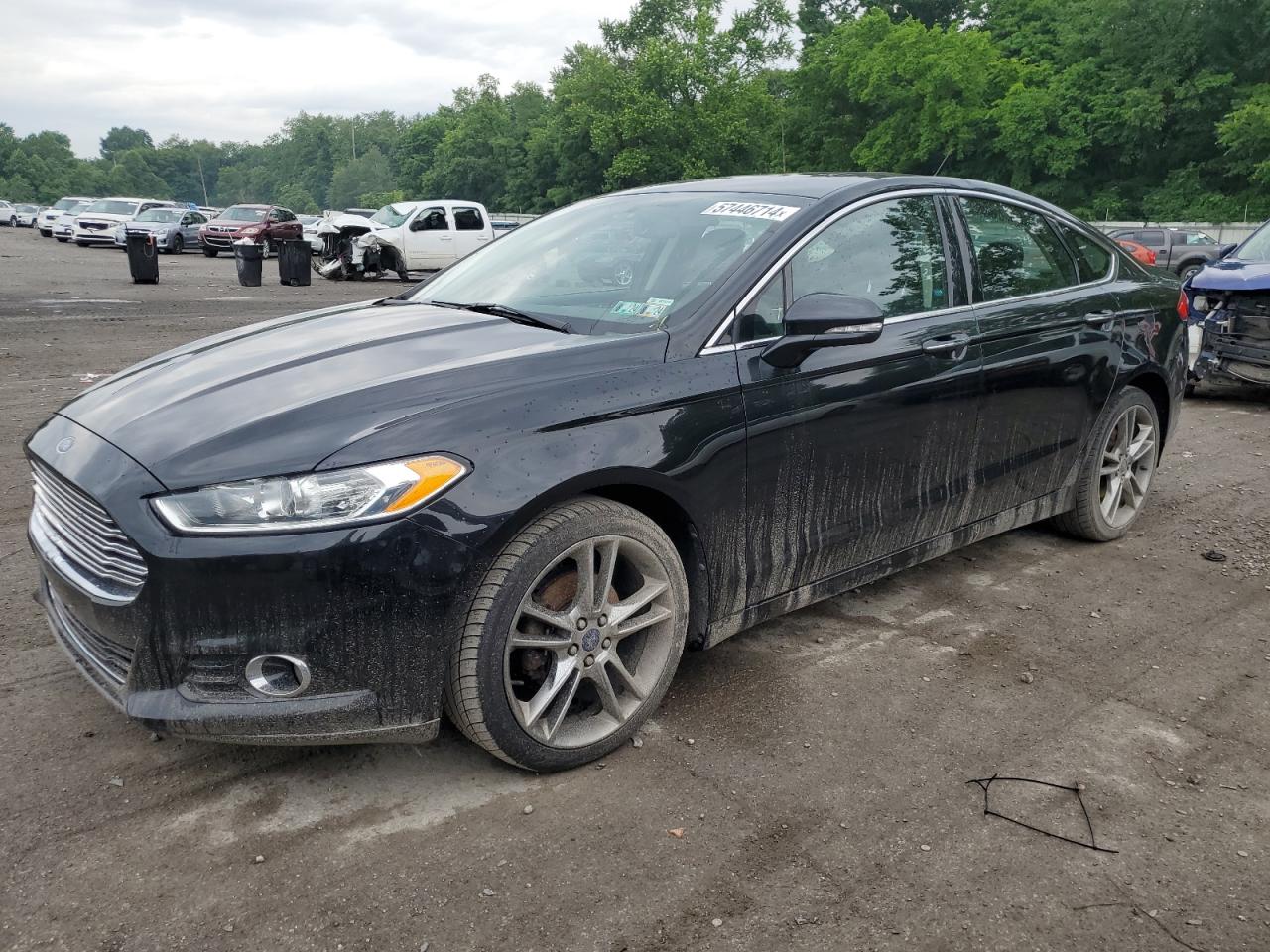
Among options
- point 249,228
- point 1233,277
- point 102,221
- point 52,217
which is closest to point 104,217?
point 102,221

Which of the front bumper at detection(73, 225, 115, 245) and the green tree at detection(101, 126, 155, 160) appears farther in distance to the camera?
the green tree at detection(101, 126, 155, 160)

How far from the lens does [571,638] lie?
2797 mm

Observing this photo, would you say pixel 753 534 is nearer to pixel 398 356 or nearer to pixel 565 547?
pixel 565 547

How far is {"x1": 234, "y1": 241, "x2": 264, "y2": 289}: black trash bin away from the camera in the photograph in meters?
20.5

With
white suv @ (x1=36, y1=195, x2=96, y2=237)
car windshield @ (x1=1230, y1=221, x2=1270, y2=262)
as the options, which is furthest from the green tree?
car windshield @ (x1=1230, y1=221, x2=1270, y2=262)

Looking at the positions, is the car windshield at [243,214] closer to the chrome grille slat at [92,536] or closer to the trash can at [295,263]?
the trash can at [295,263]

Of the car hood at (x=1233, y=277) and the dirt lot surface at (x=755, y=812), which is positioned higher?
the car hood at (x=1233, y=277)

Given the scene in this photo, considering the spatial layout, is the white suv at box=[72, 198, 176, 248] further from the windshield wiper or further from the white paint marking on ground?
the white paint marking on ground

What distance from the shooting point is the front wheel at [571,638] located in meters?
2.61

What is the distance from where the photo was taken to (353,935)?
2.21m

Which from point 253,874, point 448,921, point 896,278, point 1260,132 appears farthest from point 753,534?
point 1260,132

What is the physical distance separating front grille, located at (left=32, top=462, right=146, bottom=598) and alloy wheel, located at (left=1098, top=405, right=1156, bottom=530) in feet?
13.4

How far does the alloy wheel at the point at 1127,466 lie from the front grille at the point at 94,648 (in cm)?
412

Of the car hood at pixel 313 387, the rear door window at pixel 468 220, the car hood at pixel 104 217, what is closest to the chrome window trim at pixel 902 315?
the car hood at pixel 313 387
